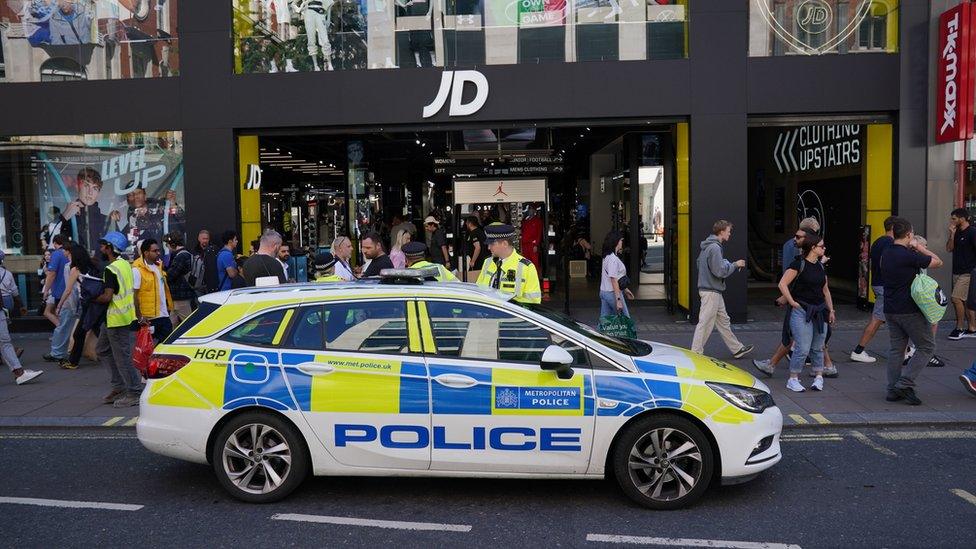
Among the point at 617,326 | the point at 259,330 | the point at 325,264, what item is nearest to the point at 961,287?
the point at 617,326

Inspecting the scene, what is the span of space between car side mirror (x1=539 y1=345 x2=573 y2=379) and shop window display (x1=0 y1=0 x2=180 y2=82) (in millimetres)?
11058

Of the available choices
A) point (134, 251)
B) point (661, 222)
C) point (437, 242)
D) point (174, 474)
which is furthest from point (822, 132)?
point (174, 474)

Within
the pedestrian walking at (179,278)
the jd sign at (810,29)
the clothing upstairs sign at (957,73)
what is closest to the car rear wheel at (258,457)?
the pedestrian walking at (179,278)

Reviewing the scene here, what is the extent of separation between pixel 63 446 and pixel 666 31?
1045cm

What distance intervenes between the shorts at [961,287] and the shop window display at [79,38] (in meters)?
12.9

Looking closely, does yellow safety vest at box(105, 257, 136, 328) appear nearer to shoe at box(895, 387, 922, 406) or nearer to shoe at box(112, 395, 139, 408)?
shoe at box(112, 395, 139, 408)

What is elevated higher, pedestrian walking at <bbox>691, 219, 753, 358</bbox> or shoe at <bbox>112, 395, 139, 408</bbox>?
pedestrian walking at <bbox>691, 219, 753, 358</bbox>

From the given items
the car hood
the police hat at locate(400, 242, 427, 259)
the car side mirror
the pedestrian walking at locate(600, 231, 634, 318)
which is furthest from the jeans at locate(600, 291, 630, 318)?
the car side mirror

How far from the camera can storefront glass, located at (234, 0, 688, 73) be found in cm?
1315

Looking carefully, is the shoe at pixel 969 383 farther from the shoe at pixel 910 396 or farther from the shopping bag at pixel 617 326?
the shopping bag at pixel 617 326

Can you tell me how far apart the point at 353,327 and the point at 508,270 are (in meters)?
2.49

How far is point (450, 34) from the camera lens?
13250 mm

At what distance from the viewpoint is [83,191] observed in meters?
13.9

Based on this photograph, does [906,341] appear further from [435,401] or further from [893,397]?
[435,401]
